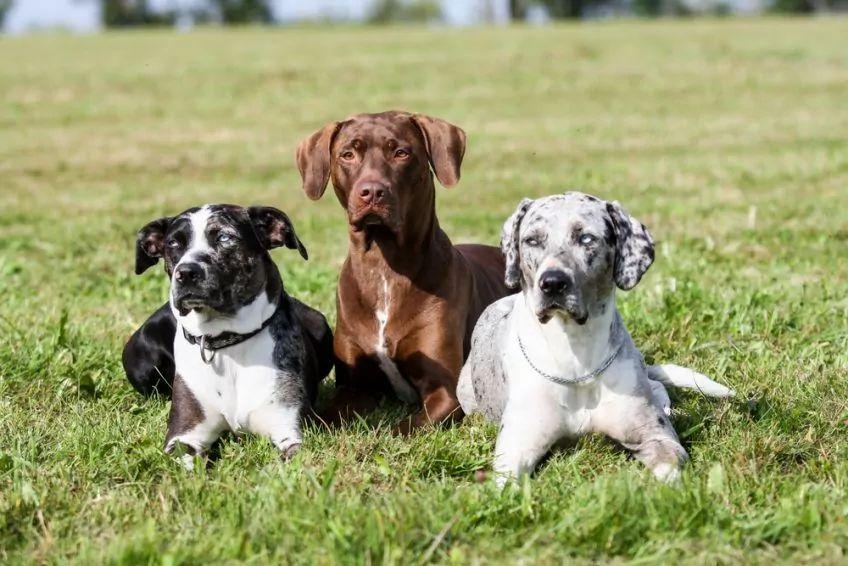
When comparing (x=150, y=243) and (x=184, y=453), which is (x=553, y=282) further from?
(x=150, y=243)

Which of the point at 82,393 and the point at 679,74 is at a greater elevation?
the point at 82,393

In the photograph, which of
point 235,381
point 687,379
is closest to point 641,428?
point 687,379

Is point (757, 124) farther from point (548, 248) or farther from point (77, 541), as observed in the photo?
point (77, 541)

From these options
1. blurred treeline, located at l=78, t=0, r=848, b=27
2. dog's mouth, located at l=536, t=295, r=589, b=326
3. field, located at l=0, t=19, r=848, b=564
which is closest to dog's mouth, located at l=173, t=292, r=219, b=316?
field, located at l=0, t=19, r=848, b=564

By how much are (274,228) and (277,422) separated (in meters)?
0.97

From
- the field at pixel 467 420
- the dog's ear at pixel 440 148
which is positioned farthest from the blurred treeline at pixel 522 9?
the dog's ear at pixel 440 148

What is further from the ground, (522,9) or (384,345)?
(384,345)

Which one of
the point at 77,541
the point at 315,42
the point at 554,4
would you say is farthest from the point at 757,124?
the point at 554,4

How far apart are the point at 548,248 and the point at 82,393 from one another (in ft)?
9.47

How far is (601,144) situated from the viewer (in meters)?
18.9

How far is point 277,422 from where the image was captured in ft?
17.4

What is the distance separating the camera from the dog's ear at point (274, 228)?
552 centimetres

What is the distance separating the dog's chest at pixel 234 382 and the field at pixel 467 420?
245 mm

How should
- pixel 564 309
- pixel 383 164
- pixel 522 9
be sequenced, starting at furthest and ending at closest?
pixel 522 9, pixel 383 164, pixel 564 309
